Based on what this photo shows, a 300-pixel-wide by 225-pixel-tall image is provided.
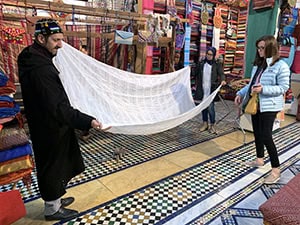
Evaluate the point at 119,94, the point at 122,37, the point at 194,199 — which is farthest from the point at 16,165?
the point at 122,37

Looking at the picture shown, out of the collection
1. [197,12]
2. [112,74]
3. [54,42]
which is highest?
[197,12]

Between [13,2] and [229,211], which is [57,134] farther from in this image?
[13,2]

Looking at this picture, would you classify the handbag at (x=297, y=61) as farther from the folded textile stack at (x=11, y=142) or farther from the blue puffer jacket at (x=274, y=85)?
the folded textile stack at (x=11, y=142)

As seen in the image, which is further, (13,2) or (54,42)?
(13,2)

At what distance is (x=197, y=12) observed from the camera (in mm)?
5730

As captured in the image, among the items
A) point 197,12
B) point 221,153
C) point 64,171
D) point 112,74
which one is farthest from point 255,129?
point 197,12

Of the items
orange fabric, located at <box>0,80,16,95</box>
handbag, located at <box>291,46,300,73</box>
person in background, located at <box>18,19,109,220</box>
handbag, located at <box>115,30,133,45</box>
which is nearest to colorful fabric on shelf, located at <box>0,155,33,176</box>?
person in background, located at <box>18,19,109,220</box>

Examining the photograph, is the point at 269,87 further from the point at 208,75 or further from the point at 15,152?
the point at 15,152

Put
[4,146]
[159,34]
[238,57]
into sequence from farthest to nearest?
1. [238,57]
2. [159,34]
3. [4,146]

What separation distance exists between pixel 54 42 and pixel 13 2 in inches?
52.1

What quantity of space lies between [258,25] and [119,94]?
243 centimetres

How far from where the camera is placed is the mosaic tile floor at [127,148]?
8.07 ft

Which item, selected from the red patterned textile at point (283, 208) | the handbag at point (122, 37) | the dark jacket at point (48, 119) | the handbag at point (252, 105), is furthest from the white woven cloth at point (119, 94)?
the red patterned textile at point (283, 208)

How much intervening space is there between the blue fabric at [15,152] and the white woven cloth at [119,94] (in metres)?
0.73
